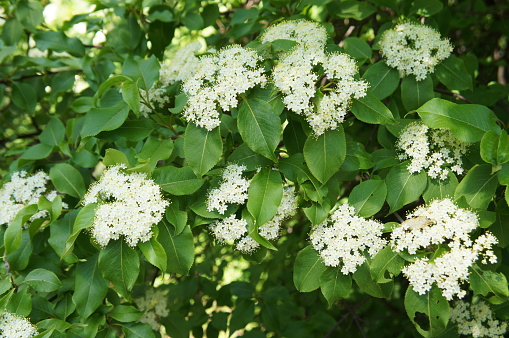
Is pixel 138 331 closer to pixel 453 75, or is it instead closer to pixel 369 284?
pixel 369 284

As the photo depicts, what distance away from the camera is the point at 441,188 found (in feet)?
6.90

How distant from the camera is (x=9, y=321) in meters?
2.20

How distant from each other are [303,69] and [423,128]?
75 cm

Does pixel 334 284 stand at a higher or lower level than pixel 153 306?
higher

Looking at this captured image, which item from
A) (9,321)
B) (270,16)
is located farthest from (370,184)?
(9,321)

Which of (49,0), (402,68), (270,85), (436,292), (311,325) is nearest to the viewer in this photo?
(436,292)

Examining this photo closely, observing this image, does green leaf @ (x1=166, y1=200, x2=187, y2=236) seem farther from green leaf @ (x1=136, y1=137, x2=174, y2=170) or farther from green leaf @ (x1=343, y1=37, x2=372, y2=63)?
green leaf @ (x1=343, y1=37, x2=372, y2=63)

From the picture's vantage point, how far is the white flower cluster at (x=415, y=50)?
2.39 meters

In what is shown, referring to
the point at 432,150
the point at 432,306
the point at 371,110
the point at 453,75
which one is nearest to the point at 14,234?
the point at 371,110

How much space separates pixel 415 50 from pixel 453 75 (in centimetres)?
29

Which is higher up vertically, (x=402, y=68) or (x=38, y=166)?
(x=402, y=68)

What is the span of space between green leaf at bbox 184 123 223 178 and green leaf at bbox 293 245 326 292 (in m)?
0.71

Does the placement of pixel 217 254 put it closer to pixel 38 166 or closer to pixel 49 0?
pixel 38 166

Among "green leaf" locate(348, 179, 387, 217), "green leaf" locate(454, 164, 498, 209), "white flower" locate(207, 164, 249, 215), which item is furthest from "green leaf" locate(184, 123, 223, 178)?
"green leaf" locate(454, 164, 498, 209)
